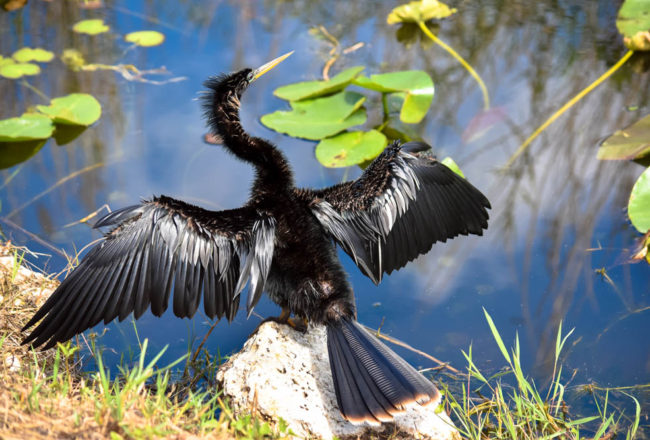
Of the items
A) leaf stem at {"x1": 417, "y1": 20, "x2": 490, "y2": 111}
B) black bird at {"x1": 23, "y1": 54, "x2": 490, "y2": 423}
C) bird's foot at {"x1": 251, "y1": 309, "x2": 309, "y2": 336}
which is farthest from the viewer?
leaf stem at {"x1": 417, "y1": 20, "x2": 490, "y2": 111}

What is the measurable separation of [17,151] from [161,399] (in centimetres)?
253

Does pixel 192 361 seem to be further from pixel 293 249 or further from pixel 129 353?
pixel 293 249

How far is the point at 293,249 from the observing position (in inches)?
107

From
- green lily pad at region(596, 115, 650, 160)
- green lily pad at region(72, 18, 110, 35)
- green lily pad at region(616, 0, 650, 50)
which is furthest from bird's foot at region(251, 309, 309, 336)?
green lily pad at region(72, 18, 110, 35)

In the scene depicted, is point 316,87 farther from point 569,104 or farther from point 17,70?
point 17,70

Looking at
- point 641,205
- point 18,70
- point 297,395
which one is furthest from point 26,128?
point 641,205

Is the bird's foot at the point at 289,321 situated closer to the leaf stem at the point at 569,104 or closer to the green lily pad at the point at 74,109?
the leaf stem at the point at 569,104

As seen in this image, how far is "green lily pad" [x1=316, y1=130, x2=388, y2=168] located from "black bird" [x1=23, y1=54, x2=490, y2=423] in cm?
93

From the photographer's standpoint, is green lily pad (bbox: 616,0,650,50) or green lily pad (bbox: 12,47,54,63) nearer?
green lily pad (bbox: 616,0,650,50)

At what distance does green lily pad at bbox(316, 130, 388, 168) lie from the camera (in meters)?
3.97

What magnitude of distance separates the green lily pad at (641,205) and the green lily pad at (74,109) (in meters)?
3.09

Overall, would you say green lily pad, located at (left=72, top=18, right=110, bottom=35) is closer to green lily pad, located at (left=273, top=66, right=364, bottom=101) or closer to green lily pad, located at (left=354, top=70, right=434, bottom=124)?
green lily pad, located at (left=273, top=66, right=364, bottom=101)

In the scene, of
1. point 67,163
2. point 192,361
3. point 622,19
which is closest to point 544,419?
point 192,361

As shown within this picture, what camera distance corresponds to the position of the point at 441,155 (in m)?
4.06
